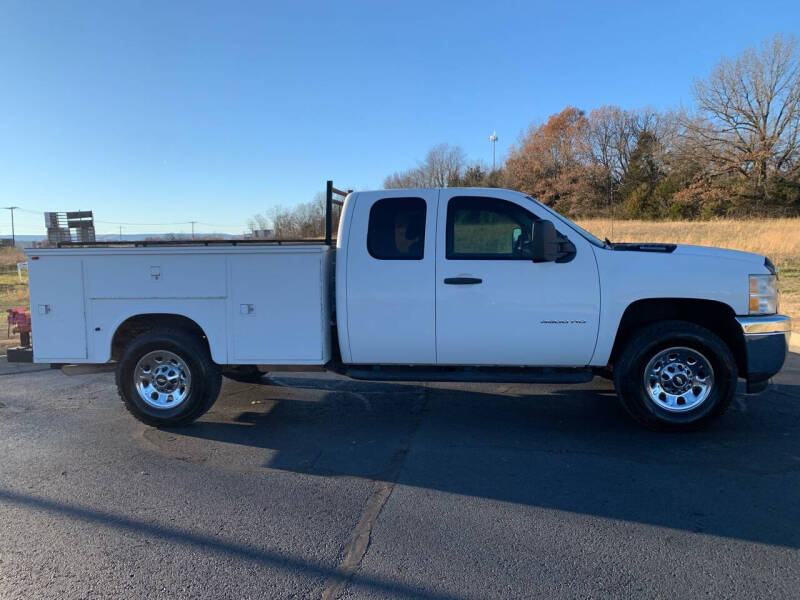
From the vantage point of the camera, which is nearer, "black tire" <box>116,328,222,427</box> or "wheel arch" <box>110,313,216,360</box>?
"black tire" <box>116,328,222,427</box>

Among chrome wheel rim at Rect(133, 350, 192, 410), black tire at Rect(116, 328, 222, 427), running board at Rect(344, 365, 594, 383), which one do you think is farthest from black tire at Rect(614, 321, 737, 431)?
chrome wheel rim at Rect(133, 350, 192, 410)

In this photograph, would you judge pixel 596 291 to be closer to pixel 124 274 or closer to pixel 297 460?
pixel 297 460

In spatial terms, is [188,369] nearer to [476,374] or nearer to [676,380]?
[476,374]

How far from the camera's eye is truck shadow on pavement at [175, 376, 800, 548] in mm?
3551

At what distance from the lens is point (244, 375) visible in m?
6.48

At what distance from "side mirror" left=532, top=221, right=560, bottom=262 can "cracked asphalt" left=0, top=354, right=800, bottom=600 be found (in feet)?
5.28

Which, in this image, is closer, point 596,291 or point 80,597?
point 80,597

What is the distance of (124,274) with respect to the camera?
16.4ft


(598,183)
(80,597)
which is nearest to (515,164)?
(598,183)

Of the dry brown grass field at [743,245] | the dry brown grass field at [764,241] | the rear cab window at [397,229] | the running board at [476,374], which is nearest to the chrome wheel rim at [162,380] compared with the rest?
the running board at [476,374]

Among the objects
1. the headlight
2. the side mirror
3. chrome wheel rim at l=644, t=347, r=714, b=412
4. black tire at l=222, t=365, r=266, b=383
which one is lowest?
black tire at l=222, t=365, r=266, b=383

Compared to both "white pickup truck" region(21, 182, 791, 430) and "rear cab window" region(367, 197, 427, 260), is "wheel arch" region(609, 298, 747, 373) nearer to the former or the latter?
"white pickup truck" region(21, 182, 791, 430)

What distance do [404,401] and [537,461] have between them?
2024 mm

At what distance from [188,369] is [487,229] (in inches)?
121
